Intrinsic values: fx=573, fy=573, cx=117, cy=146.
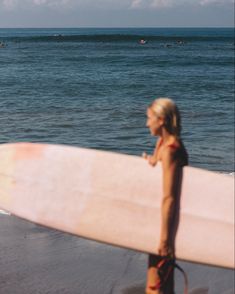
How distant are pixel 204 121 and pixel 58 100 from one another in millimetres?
Result: 6212

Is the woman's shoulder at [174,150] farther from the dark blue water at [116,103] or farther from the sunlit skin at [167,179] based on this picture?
the dark blue water at [116,103]

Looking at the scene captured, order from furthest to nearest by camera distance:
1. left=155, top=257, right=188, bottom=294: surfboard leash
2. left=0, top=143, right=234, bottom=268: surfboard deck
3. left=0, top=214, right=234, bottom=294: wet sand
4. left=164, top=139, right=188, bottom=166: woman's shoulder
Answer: left=0, top=214, right=234, bottom=294: wet sand
left=0, top=143, right=234, bottom=268: surfboard deck
left=155, top=257, right=188, bottom=294: surfboard leash
left=164, top=139, right=188, bottom=166: woman's shoulder

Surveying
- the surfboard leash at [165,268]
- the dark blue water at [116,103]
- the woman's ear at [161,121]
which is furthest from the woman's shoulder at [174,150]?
the dark blue water at [116,103]

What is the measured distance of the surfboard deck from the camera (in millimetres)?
3457

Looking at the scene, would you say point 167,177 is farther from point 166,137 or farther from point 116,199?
point 116,199

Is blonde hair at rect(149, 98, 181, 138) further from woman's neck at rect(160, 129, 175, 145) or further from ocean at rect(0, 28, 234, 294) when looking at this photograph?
ocean at rect(0, 28, 234, 294)

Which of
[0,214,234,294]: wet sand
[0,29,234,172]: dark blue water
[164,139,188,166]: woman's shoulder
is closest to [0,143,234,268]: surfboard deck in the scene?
[164,139,188,166]: woman's shoulder

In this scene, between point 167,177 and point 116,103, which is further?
point 116,103

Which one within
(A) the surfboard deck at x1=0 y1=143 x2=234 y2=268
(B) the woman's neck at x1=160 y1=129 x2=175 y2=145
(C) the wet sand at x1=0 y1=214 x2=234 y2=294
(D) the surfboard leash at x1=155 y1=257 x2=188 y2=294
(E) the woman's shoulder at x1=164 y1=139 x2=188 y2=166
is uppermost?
(B) the woman's neck at x1=160 y1=129 x2=175 y2=145

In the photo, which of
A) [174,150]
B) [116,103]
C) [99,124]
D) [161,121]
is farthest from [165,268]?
[116,103]

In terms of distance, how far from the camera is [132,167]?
11.6ft

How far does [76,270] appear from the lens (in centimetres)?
491

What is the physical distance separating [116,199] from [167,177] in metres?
0.56

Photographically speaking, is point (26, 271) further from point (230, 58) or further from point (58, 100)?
point (230, 58)
